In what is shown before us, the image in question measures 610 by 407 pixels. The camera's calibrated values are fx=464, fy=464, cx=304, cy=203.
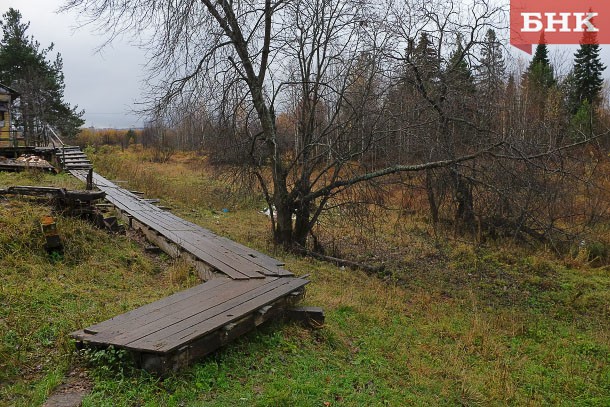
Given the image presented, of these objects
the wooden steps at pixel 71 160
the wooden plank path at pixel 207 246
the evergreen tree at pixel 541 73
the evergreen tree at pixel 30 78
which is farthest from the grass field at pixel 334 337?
the evergreen tree at pixel 30 78

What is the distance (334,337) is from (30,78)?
34.0 m

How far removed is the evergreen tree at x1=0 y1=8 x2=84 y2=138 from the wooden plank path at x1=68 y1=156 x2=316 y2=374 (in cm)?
2738

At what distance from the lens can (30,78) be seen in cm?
3161

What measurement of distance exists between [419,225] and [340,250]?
14.6 ft

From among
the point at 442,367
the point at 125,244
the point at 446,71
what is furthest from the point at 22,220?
the point at 446,71

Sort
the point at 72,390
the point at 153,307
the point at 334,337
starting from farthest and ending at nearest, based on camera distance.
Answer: the point at 334,337, the point at 153,307, the point at 72,390

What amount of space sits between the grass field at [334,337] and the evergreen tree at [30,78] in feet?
86.6

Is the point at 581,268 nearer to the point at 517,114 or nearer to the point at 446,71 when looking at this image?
the point at 517,114

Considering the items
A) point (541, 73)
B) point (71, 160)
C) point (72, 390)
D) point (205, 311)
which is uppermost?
point (541, 73)

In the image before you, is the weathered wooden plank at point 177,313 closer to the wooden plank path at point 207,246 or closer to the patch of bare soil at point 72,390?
the patch of bare soil at point 72,390


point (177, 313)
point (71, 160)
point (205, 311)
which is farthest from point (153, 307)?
point (71, 160)

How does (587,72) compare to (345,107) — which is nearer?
(345,107)

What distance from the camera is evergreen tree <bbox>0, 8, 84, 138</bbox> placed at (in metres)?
29.9

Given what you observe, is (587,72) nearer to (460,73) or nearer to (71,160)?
(460,73)
